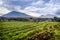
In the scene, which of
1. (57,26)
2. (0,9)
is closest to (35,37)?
(57,26)

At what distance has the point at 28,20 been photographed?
1305cm

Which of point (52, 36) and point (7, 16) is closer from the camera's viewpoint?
point (52, 36)

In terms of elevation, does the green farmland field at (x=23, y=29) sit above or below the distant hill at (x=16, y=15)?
below

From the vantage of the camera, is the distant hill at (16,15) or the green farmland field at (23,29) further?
the distant hill at (16,15)

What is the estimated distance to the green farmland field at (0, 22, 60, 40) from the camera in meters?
11.7

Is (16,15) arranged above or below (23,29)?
above

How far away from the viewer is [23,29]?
12258 millimetres

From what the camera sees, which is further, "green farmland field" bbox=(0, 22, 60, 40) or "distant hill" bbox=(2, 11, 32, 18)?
"distant hill" bbox=(2, 11, 32, 18)

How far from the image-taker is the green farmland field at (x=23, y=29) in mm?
11688

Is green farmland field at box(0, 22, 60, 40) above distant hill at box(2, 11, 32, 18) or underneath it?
underneath

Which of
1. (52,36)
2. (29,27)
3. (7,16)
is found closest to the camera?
(52,36)

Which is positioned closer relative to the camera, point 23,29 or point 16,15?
point 23,29

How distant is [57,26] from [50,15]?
4.18ft

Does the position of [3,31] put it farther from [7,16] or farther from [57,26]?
[57,26]
